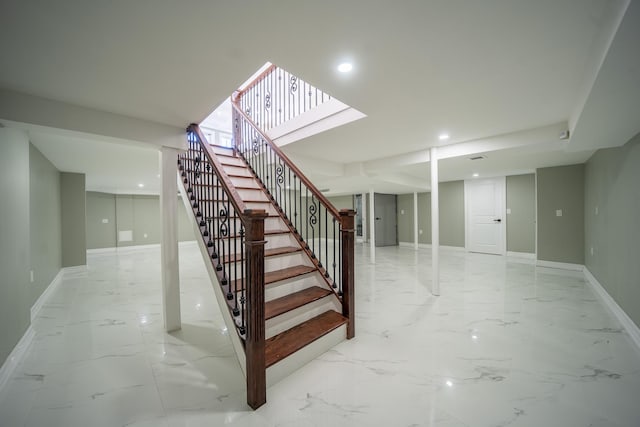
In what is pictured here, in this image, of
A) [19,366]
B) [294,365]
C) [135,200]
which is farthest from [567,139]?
[135,200]

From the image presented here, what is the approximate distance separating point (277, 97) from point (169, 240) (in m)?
2.80

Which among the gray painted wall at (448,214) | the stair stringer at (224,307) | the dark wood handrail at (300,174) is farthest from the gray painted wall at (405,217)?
the stair stringer at (224,307)

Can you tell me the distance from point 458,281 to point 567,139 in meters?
2.81

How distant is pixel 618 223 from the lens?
3055 millimetres

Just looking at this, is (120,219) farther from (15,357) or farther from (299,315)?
(299,315)

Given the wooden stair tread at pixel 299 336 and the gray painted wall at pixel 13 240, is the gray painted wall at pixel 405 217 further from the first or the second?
→ the gray painted wall at pixel 13 240

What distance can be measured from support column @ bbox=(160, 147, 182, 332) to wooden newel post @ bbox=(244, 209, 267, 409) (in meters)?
1.55

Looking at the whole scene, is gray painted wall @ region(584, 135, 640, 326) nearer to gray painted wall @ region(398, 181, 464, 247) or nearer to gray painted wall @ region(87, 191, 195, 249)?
gray painted wall @ region(398, 181, 464, 247)

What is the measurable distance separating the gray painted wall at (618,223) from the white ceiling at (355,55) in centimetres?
49

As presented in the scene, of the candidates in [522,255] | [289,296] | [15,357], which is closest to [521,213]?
[522,255]

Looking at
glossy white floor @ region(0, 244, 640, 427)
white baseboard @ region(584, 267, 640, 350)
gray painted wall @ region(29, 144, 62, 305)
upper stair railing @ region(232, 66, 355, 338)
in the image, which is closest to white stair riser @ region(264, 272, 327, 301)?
upper stair railing @ region(232, 66, 355, 338)

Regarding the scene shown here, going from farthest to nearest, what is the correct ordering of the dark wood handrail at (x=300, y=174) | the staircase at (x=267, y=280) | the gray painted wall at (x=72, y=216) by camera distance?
the gray painted wall at (x=72, y=216), the dark wood handrail at (x=300, y=174), the staircase at (x=267, y=280)

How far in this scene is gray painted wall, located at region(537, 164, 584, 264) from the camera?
17.5 feet

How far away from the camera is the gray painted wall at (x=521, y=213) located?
21.6 feet
